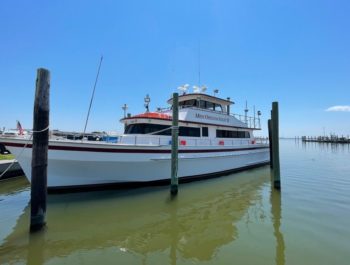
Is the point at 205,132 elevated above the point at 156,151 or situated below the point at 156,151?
above

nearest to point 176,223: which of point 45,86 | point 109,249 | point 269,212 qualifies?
point 109,249

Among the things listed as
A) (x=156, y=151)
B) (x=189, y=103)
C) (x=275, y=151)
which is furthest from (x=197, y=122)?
(x=275, y=151)

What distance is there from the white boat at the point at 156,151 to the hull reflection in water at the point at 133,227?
0.80m

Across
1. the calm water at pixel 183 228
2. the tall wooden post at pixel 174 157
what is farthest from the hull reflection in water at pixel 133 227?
the tall wooden post at pixel 174 157

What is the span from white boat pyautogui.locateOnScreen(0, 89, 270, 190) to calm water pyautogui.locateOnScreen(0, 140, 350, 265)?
79cm

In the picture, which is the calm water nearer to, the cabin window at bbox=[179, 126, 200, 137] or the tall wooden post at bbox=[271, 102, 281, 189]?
the tall wooden post at bbox=[271, 102, 281, 189]

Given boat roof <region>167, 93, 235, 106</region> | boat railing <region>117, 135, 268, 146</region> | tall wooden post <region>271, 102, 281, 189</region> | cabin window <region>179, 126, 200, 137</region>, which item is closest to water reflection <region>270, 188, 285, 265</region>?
tall wooden post <region>271, 102, 281, 189</region>

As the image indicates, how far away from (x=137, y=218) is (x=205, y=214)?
6.82 feet

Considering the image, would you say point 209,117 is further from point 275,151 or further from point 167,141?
point 275,151

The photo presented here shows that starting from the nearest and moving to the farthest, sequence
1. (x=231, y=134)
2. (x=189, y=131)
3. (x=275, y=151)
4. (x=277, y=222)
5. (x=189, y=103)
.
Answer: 1. (x=277, y=222)
2. (x=275, y=151)
3. (x=189, y=131)
4. (x=189, y=103)
5. (x=231, y=134)

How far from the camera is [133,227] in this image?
6.49 metres

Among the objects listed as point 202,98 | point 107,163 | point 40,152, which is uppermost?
point 202,98

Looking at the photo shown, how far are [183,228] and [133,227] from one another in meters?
1.32

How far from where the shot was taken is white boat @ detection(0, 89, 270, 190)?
27.4 feet
